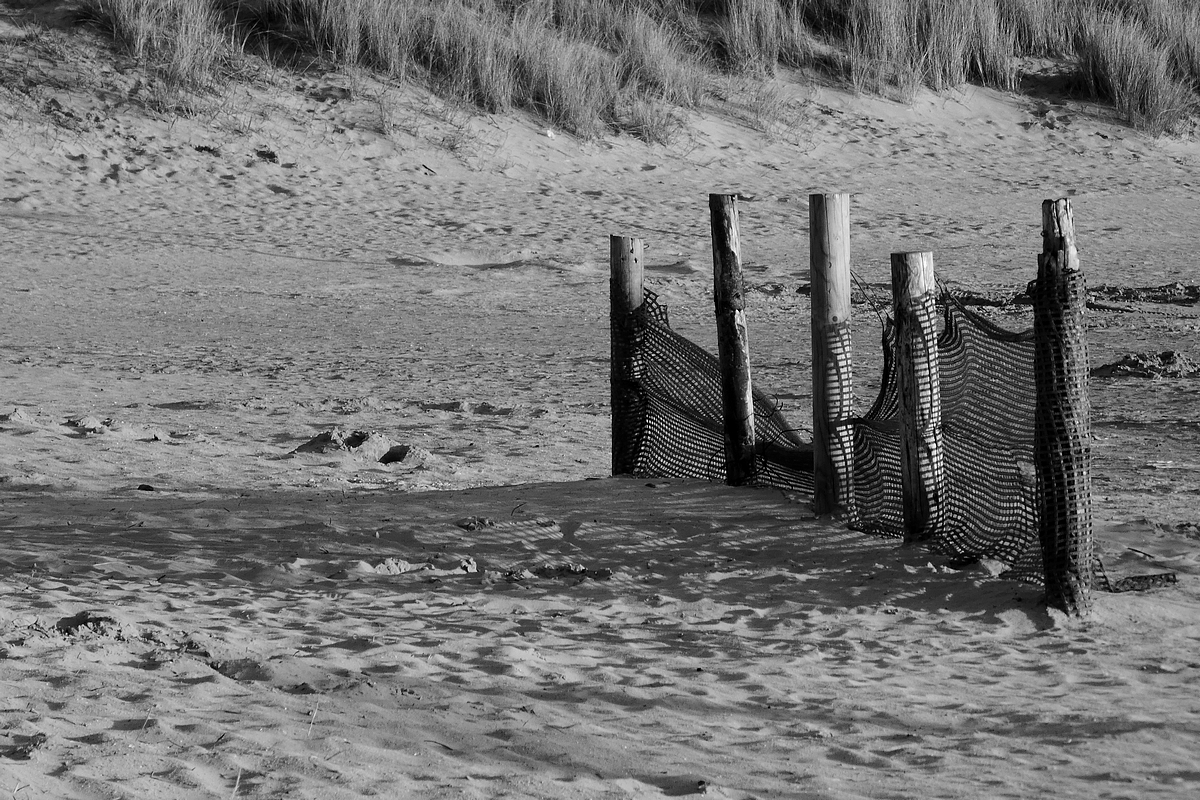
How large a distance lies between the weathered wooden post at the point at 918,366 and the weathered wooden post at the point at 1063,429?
493 millimetres

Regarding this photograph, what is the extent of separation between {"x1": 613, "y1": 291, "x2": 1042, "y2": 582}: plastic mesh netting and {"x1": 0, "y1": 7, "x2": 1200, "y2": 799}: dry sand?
0.57 ft

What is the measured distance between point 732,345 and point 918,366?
43.4 inches

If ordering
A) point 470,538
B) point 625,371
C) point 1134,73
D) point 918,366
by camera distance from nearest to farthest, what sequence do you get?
point 918,366 < point 470,538 < point 625,371 < point 1134,73

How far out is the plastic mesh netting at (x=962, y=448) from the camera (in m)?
5.06

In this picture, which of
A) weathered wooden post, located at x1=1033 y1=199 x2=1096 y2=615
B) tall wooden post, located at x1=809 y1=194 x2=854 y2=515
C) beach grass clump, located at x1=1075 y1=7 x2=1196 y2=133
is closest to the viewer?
weathered wooden post, located at x1=1033 y1=199 x2=1096 y2=615

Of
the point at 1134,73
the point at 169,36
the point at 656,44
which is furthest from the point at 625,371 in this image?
the point at 1134,73

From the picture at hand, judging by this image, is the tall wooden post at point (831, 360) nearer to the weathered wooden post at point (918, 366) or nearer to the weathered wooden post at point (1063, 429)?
the weathered wooden post at point (918, 366)

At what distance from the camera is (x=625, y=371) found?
6.48 metres

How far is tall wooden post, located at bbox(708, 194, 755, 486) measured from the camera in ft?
19.5

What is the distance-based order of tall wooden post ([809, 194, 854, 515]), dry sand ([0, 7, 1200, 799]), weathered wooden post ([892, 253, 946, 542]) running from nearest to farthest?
dry sand ([0, 7, 1200, 799])
weathered wooden post ([892, 253, 946, 542])
tall wooden post ([809, 194, 854, 515])

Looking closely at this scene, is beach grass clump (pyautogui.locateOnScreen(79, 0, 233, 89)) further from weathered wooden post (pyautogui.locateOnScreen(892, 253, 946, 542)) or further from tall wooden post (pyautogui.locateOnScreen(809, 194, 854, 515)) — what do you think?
weathered wooden post (pyautogui.locateOnScreen(892, 253, 946, 542))

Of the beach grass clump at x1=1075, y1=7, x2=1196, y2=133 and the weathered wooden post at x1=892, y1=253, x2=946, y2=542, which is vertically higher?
the beach grass clump at x1=1075, y1=7, x2=1196, y2=133

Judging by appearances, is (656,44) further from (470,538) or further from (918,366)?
(918,366)

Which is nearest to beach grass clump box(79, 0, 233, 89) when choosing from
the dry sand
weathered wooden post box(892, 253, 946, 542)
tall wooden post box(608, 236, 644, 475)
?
the dry sand
